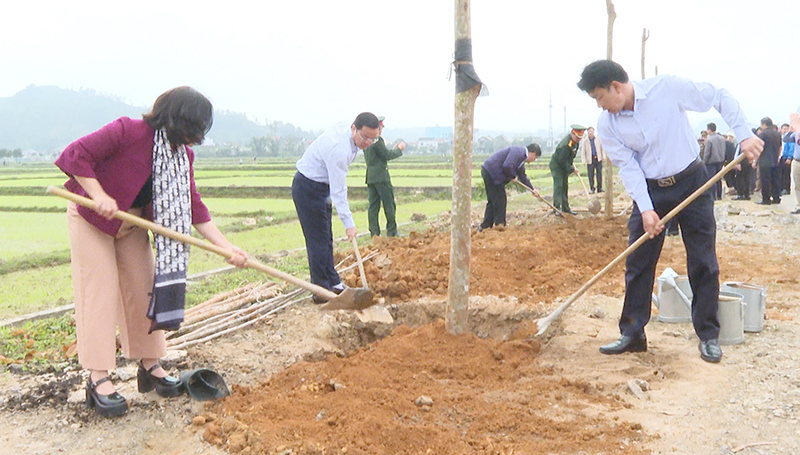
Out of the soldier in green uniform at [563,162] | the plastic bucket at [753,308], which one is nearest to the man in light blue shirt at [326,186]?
the plastic bucket at [753,308]

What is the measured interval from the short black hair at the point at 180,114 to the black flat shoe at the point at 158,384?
51.6 inches

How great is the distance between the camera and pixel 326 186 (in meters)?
5.36

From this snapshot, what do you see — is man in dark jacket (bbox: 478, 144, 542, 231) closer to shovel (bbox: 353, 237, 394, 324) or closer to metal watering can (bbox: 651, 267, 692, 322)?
shovel (bbox: 353, 237, 394, 324)

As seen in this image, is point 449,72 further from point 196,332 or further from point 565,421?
point 196,332

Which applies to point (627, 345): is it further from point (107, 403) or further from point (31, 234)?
point (31, 234)

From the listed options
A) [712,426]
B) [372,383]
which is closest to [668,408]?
[712,426]

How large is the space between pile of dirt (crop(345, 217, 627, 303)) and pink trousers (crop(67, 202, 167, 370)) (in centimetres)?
241

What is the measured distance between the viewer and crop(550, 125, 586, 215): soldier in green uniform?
35.4 feet

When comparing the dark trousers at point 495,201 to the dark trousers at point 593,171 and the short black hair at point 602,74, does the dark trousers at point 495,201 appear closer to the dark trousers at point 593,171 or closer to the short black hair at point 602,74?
the short black hair at point 602,74

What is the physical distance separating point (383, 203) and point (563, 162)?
375 centimetres

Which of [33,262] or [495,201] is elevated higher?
[495,201]

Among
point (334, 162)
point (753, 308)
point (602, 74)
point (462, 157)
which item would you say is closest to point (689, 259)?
point (753, 308)

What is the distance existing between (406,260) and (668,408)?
12.1 feet

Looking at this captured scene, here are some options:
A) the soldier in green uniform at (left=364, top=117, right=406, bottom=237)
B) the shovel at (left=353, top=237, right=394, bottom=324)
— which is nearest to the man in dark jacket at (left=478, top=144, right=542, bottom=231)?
the soldier in green uniform at (left=364, top=117, right=406, bottom=237)
